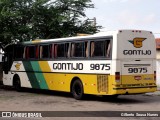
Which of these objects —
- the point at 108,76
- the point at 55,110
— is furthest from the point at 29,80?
the point at 55,110

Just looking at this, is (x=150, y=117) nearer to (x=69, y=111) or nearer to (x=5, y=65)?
(x=69, y=111)

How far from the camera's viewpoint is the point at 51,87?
68.5ft

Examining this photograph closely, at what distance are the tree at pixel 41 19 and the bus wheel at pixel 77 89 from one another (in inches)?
291

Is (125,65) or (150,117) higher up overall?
(125,65)

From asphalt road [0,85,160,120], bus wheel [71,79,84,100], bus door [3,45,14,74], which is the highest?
bus door [3,45,14,74]

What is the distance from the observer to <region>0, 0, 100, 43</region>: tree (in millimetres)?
25141

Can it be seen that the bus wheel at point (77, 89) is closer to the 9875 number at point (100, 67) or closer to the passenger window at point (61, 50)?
the 9875 number at point (100, 67)

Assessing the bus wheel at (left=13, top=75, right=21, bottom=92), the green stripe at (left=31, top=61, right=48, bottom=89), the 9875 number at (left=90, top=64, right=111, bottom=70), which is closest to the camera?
the 9875 number at (left=90, top=64, right=111, bottom=70)

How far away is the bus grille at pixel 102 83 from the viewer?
56.3 ft

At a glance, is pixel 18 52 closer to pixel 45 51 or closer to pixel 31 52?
pixel 31 52

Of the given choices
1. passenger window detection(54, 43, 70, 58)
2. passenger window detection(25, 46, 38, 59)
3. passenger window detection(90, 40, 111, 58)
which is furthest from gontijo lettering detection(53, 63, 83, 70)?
passenger window detection(25, 46, 38, 59)

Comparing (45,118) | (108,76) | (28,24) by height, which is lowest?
(45,118)

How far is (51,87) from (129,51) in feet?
17.7

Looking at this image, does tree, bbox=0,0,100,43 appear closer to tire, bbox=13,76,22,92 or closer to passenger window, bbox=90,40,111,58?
tire, bbox=13,76,22,92
